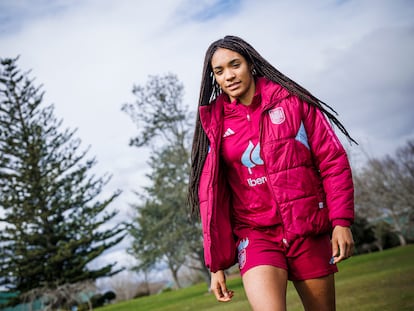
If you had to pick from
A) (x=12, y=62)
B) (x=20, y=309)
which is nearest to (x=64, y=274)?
(x=20, y=309)

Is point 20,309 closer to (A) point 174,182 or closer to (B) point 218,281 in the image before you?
(A) point 174,182

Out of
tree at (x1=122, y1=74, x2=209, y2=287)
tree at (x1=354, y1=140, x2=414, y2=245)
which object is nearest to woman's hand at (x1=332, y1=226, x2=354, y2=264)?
tree at (x1=122, y1=74, x2=209, y2=287)

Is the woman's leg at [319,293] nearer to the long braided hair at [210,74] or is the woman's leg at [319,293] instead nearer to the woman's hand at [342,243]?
the woman's hand at [342,243]

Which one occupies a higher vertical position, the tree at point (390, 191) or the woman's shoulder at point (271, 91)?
the tree at point (390, 191)

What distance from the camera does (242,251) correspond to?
3.22m

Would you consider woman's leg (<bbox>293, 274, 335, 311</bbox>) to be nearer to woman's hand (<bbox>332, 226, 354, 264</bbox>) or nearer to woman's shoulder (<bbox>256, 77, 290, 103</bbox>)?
woman's hand (<bbox>332, 226, 354, 264</bbox>)

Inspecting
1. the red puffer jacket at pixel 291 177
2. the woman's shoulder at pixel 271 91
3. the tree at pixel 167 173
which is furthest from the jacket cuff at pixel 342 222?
the tree at pixel 167 173

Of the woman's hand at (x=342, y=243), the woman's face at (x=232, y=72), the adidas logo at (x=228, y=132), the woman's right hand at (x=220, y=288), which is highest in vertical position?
the woman's face at (x=232, y=72)

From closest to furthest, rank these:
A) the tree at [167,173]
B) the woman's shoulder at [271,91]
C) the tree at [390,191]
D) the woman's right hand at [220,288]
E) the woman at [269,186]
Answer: the woman at [269,186] < the woman's right hand at [220,288] < the woman's shoulder at [271,91] < the tree at [167,173] < the tree at [390,191]

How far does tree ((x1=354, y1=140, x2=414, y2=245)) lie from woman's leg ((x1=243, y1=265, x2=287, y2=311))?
3916 centimetres

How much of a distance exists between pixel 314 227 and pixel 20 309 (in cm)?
4284

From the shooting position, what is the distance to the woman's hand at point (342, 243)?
292cm

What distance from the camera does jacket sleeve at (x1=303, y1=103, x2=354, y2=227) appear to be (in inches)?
118

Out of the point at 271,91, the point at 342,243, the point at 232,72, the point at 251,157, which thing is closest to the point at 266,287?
the point at 342,243
